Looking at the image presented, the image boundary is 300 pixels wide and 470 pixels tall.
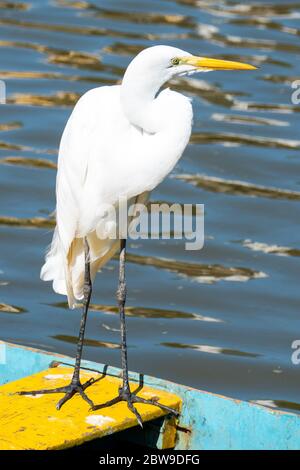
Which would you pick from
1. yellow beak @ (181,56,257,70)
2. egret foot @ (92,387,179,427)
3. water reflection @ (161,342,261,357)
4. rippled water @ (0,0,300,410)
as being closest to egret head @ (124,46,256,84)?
yellow beak @ (181,56,257,70)

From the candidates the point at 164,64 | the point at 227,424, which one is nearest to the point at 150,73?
the point at 164,64

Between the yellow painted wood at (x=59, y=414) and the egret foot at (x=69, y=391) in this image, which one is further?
the egret foot at (x=69, y=391)

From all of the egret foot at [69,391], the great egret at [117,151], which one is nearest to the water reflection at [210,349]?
the great egret at [117,151]

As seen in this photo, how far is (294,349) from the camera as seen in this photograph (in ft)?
21.6

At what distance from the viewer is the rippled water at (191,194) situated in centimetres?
664

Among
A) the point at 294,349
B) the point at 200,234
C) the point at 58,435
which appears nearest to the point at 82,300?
the point at 58,435

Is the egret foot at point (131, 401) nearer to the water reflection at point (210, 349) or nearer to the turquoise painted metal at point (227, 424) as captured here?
the turquoise painted metal at point (227, 424)

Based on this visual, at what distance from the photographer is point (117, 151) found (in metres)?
4.64

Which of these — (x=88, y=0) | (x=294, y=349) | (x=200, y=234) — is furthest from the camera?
(x=88, y=0)

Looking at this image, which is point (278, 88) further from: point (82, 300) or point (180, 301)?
point (82, 300)

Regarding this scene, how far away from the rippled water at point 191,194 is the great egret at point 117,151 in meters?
1.53

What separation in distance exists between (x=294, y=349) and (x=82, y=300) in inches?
64.3

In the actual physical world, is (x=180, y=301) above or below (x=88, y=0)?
below

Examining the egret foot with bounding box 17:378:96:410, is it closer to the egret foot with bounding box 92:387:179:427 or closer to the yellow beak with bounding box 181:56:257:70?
the egret foot with bounding box 92:387:179:427
